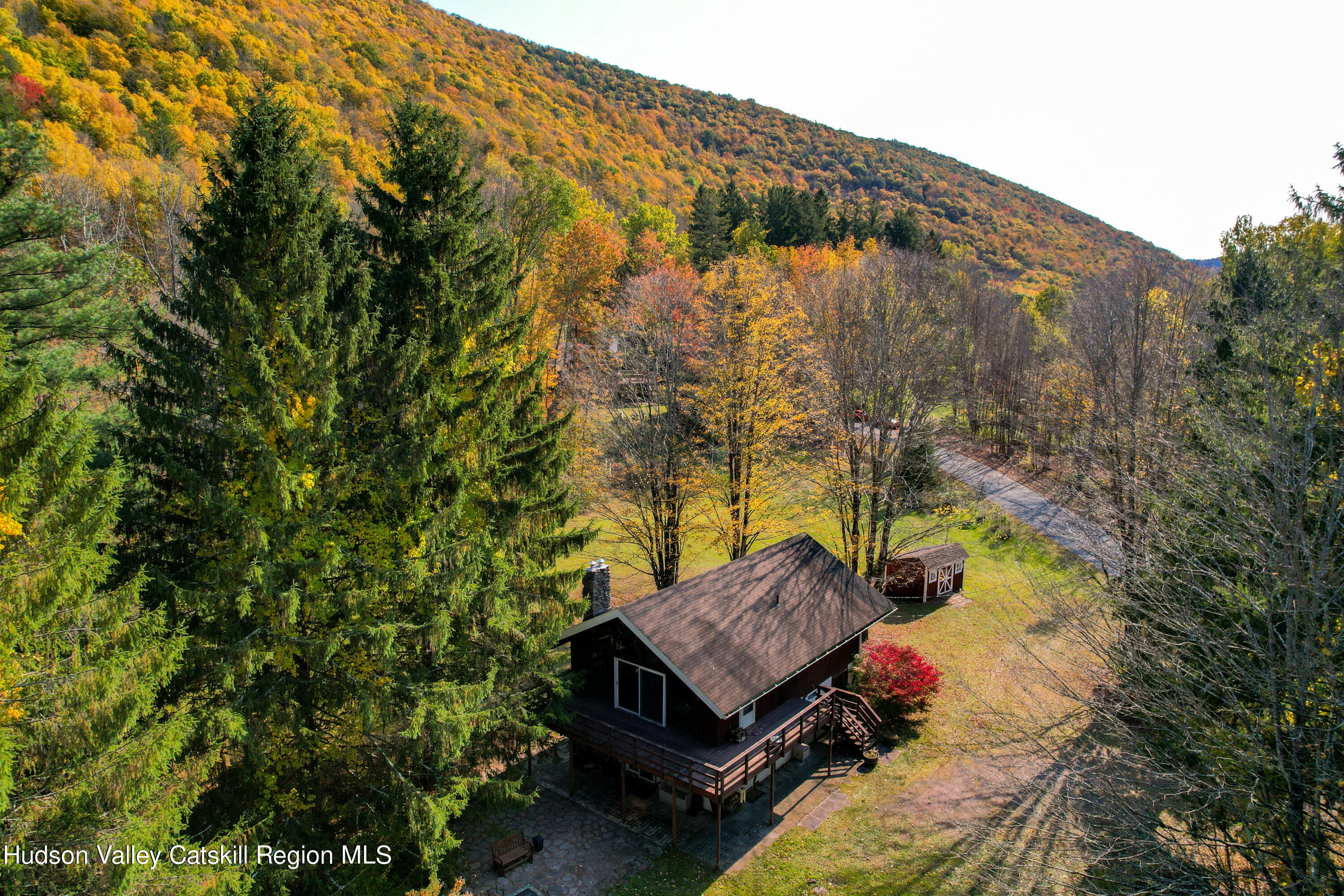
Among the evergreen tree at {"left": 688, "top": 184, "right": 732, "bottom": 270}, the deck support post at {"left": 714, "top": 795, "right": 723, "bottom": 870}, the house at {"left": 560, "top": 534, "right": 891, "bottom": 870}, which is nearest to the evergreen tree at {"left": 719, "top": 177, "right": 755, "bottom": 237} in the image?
the evergreen tree at {"left": 688, "top": 184, "right": 732, "bottom": 270}

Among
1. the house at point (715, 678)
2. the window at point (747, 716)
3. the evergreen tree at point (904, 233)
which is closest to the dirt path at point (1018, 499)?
the house at point (715, 678)

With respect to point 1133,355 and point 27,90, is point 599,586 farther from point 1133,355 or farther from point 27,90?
point 27,90

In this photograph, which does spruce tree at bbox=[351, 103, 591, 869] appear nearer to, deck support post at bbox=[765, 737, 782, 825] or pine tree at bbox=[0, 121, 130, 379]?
deck support post at bbox=[765, 737, 782, 825]

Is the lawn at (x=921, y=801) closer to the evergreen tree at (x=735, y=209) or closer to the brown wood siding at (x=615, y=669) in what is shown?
the brown wood siding at (x=615, y=669)

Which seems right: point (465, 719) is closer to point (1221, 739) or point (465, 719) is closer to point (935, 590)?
point (1221, 739)

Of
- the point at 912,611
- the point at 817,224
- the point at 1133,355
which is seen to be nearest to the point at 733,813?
the point at 912,611

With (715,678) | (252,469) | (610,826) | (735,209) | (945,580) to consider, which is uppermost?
(735,209)
